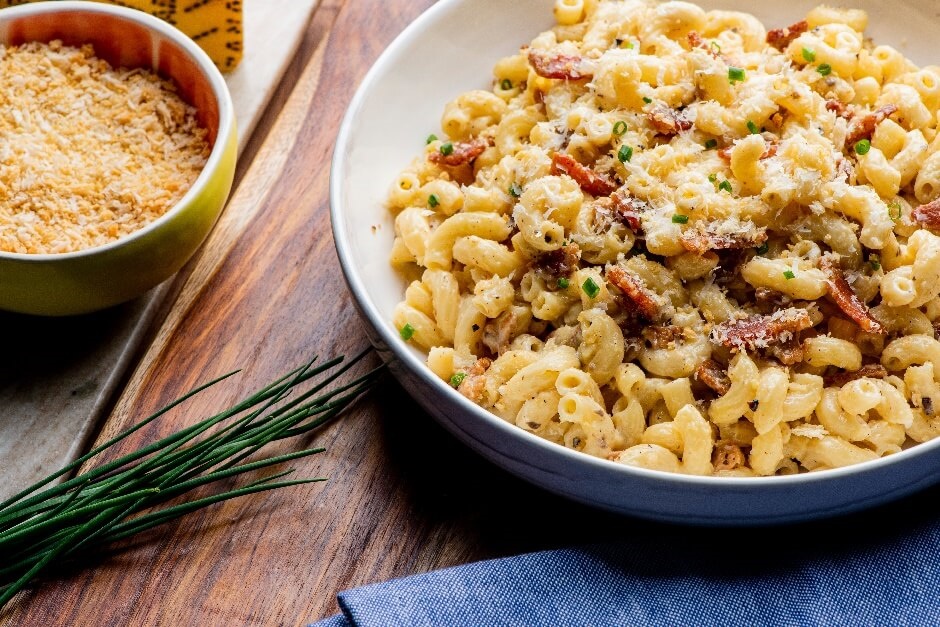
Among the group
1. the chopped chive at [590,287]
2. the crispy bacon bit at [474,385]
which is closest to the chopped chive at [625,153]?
the chopped chive at [590,287]

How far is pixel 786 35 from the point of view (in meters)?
2.65

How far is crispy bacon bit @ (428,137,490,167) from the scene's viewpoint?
2.53 m

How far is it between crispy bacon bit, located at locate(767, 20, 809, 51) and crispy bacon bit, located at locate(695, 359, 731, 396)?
3.20ft

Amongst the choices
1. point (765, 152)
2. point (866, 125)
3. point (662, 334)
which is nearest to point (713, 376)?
point (662, 334)

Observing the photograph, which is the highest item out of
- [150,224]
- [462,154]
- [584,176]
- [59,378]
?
[584,176]

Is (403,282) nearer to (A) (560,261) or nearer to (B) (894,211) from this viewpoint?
(A) (560,261)

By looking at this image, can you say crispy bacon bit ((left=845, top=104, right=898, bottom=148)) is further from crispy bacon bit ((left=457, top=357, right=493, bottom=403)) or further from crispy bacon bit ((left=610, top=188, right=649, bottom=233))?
crispy bacon bit ((left=457, top=357, right=493, bottom=403))

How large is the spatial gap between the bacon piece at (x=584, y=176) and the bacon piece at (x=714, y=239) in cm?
24

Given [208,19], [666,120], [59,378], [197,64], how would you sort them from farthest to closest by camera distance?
1. [208,19]
2. [197,64]
3. [59,378]
4. [666,120]

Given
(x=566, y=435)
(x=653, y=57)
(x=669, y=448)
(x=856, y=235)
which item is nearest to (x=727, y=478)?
(x=669, y=448)

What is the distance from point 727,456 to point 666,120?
76 cm

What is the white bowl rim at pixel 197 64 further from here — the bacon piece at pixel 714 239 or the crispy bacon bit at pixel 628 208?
the bacon piece at pixel 714 239

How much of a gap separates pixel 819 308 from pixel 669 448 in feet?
1.47

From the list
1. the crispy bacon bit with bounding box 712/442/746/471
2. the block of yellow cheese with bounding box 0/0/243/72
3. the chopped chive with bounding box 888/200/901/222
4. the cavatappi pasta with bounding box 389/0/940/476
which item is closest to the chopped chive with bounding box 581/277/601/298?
the cavatappi pasta with bounding box 389/0/940/476
